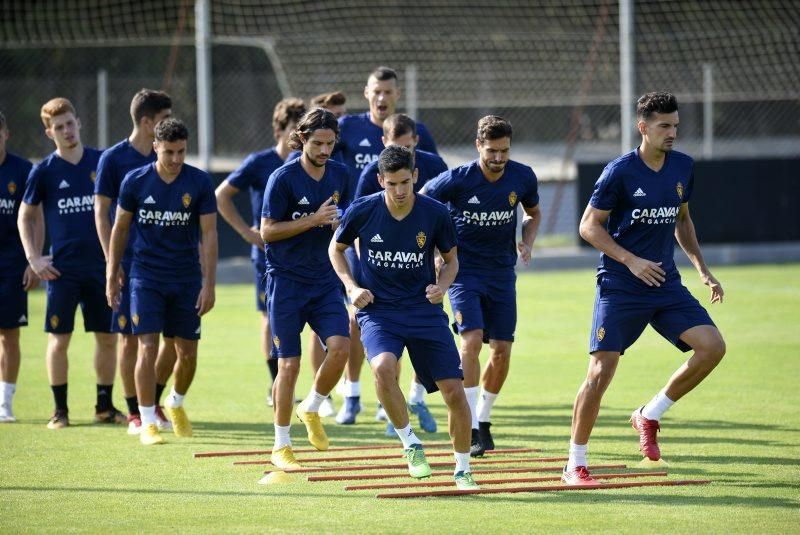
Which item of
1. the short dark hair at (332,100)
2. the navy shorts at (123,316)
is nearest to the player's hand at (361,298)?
the navy shorts at (123,316)

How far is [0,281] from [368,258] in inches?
157

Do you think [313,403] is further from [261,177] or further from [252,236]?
[261,177]

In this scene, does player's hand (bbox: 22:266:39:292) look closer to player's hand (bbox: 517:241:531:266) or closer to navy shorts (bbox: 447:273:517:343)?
navy shorts (bbox: 447:273:517:343)

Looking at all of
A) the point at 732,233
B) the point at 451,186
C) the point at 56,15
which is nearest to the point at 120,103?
the point at 56,15

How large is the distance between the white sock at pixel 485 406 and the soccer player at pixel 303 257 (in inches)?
41.9

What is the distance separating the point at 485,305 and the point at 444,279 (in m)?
1.36

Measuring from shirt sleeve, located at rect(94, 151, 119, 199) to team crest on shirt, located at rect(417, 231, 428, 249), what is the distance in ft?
9.76

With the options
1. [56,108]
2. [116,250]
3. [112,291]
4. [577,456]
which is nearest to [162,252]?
[116,250]

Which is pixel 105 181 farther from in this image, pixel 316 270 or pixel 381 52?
pixel 381 52

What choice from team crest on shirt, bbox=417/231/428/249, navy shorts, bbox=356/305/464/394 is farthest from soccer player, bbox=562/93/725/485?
team crest on shirt, bbox=417/231/428/249

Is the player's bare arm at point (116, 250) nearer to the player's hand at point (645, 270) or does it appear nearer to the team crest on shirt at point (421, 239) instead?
the team crest on shirt at point (421, 239)

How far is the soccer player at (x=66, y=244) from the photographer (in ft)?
31.5

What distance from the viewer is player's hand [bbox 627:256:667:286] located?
723 centimetres

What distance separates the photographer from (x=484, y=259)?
8.57 m
